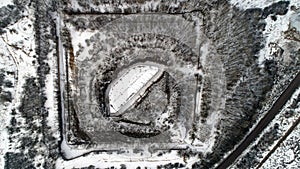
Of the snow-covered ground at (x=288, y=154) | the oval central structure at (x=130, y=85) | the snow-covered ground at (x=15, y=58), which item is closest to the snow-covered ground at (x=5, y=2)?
the snow-covered ground at (x=15, y=58)

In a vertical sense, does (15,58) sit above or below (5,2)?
below

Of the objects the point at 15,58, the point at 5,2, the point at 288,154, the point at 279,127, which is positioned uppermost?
the point at 5,2

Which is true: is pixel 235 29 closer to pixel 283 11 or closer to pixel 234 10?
pixel 234 10

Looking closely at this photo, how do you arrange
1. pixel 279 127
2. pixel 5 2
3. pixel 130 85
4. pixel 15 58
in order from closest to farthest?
1. pixel 5 2
2. pixel 15 58
3. pixel 279 127
4. pixel 130 85

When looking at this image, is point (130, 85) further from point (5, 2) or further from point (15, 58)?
point (5, 2)

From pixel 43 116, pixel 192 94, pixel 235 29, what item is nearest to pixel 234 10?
pixel 235 29

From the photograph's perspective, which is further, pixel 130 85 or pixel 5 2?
pixel 130 85

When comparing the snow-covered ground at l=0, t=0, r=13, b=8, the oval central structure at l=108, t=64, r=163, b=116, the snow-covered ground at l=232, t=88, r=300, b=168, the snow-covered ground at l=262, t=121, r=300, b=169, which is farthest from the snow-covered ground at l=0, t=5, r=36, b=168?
the snow-covered ground at l=262, t=121, r=300, b=169

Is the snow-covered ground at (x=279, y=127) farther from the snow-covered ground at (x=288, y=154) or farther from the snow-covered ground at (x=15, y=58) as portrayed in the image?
the snow-covered ground at (x=15, y=58)

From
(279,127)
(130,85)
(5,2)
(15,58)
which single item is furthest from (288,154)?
(5,2)
